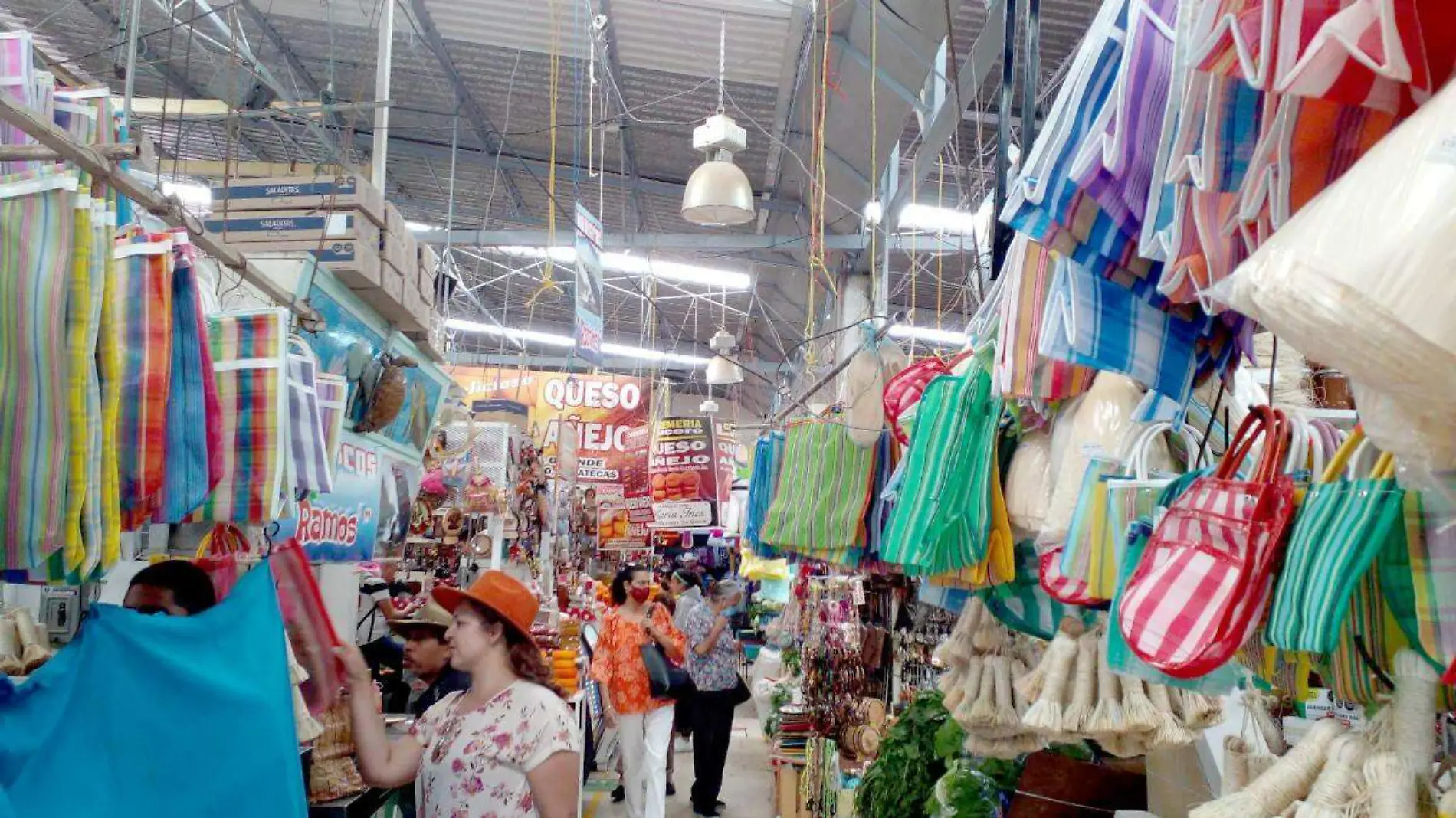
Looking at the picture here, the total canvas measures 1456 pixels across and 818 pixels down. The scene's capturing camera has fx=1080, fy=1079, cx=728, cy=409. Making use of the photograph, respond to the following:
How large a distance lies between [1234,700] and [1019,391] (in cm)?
137

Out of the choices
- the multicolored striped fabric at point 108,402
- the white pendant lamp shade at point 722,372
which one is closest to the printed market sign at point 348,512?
the multicolored striped fabric at point 108,402

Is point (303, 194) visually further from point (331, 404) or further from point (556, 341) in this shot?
point (556, 341)

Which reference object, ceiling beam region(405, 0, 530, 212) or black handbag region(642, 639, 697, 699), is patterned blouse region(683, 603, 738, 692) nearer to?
black handbag region(642, 639, 697, 699)

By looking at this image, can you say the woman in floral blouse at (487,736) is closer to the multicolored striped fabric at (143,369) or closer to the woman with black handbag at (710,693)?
the multicolored striped fabric at (143,369)

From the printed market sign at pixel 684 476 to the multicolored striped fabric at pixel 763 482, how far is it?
12.5 feet

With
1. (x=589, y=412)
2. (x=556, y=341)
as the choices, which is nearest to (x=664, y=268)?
(x=589, y=412)

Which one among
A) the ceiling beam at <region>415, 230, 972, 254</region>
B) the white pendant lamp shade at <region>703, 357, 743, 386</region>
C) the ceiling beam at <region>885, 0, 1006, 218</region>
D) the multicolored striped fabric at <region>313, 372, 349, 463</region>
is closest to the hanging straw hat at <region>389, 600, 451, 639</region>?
the multicolored striped fabric at <region>313, 372, 349, 463</region>

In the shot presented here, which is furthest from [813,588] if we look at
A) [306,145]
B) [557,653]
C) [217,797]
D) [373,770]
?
[306,145]

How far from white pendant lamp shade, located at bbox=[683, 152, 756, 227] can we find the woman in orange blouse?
2789 millimetres

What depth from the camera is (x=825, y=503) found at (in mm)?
3697

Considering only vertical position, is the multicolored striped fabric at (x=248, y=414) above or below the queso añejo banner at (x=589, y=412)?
below

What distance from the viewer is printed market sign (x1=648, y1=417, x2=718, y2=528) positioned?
355 inches

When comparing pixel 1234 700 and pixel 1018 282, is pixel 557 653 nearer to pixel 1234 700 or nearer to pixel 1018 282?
pixel 1234 700

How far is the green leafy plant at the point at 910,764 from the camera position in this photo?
3.88 metres
